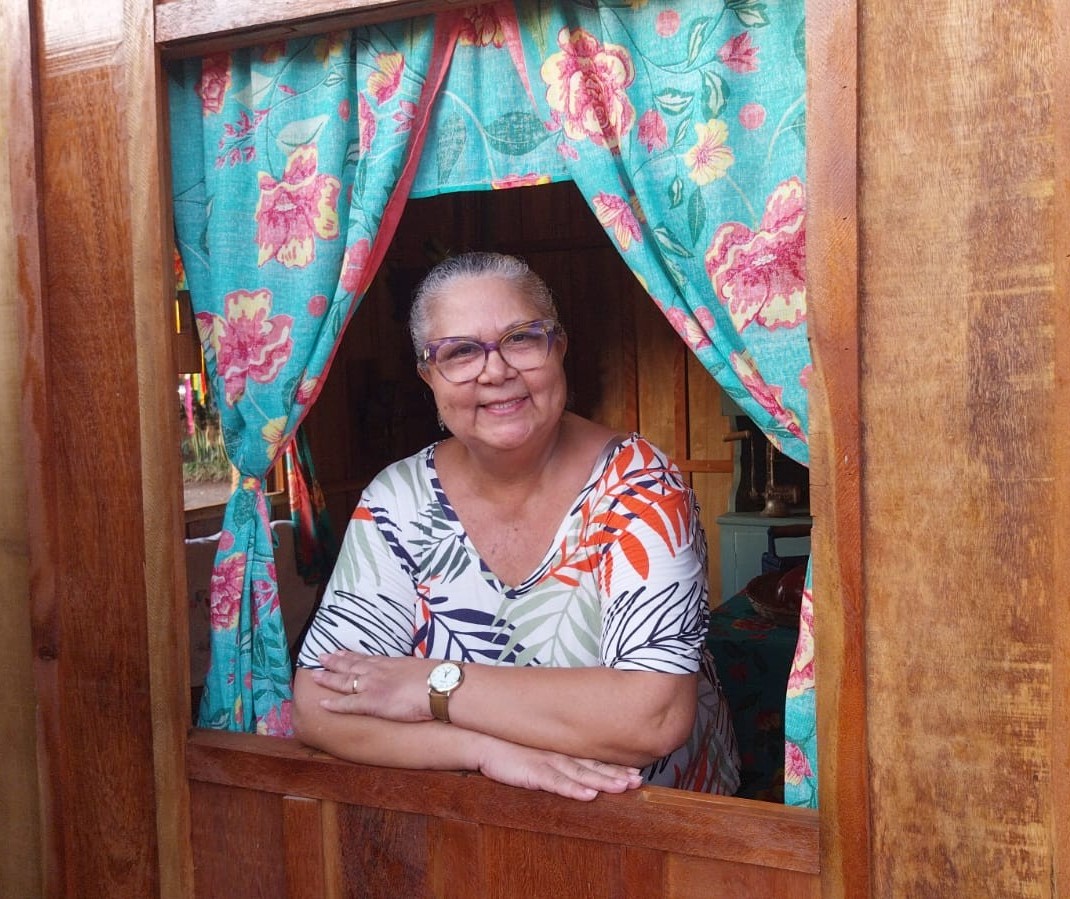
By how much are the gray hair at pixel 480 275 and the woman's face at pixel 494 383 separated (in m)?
0.02

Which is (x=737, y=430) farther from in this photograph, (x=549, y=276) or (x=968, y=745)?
(x=968, y=745)

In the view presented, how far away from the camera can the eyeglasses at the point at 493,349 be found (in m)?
2.09

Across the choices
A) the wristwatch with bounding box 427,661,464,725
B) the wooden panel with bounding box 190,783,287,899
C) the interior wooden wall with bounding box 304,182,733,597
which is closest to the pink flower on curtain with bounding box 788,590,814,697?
the wristwatch with bounding box 427,661,464,725

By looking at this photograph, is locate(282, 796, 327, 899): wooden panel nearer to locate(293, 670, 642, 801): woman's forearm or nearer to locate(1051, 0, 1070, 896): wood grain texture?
locate(293, 670, 642, 801): woman's forearm

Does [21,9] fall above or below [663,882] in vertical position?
above

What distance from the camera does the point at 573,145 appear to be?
6.22ft

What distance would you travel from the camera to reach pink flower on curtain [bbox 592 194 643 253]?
188 cm

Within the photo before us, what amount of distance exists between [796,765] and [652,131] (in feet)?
3.78

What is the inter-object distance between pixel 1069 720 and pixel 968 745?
0.49 ft

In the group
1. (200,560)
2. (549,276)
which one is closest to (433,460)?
(200,560)

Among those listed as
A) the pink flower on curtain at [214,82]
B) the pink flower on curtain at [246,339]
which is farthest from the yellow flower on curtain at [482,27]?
the pink flower on curtain at [246,339]

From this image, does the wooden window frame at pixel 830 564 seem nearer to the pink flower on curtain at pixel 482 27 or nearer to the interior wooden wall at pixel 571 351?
the pink flower on curtain at pixel 482 27

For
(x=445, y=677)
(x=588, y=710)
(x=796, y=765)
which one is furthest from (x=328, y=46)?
(x=796, y=765)

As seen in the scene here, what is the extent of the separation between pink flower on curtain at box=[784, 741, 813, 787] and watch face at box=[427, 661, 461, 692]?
0.61 metres
